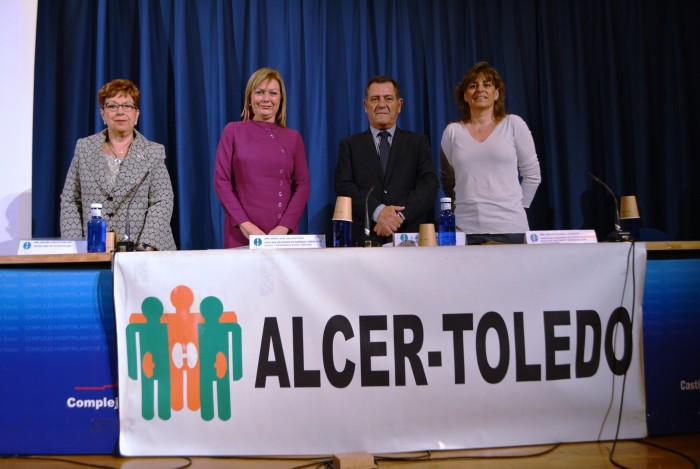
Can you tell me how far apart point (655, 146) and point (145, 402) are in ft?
11.0

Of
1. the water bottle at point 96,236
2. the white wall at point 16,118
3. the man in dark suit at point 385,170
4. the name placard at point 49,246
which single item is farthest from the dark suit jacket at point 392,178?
the white wall at point 16,118

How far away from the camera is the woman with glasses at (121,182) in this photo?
2668mm

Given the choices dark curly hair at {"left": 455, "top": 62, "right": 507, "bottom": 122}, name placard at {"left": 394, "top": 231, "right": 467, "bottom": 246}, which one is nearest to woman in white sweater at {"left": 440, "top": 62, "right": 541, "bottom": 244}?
dark curly hair at {"left": 455, "top": 62, "right": 507, "bottom": 122}

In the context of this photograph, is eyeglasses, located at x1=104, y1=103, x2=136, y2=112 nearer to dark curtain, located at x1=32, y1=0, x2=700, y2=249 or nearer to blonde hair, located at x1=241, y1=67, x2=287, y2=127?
blonde hair, located at x1=241, y1=67, x2=287, y2=127

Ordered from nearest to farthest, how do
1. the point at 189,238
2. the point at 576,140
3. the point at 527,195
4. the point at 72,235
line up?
the point at 72,235 < the point at 527,195 < the point at 189,238 < the point at 576,140

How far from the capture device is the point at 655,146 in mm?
3795

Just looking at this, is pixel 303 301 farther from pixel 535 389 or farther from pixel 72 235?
pixel 72 235

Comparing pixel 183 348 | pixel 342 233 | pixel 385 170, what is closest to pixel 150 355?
pixel 183 348

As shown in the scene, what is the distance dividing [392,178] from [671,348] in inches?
54.2

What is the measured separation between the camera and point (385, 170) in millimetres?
2910

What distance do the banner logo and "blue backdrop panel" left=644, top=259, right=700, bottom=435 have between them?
4.62 feet

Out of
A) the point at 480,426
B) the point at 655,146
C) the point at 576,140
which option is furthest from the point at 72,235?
the point at 655,146

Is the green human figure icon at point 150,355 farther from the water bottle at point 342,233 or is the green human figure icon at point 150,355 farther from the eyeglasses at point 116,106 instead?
the eyeglasses at point 116,106

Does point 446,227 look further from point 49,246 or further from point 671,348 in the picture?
point 49,246
